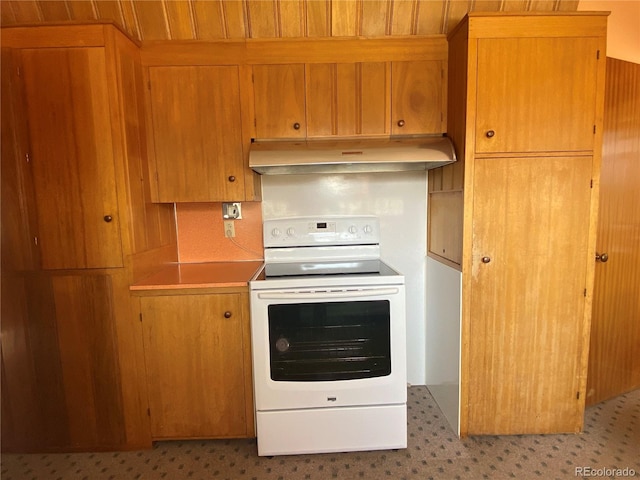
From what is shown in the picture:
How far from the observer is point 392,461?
1.70 m

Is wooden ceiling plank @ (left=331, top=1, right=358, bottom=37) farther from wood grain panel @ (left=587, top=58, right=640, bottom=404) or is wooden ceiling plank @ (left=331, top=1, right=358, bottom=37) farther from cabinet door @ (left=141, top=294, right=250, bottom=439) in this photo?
cabinet door @ (left=141, top=294, right=250, bottom=439)

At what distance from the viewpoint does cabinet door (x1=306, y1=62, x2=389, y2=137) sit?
6.31 feet

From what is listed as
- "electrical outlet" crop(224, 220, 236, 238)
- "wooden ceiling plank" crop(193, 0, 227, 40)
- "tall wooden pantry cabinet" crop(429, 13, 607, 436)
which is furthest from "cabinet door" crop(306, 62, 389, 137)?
"electrical outlet" crop(224, 220, 236, 238)

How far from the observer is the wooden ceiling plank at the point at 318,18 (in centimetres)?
182

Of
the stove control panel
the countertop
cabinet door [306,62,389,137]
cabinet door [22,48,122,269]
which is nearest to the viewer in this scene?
cabinet door [22,48,122,269]

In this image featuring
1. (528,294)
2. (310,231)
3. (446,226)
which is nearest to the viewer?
(528,294)

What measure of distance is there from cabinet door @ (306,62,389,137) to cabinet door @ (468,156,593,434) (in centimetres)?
67

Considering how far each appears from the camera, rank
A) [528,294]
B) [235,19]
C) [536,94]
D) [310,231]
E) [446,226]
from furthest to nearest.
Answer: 1. [310,231]
2. [446,226]
3. [235,19]
4. [528,294]
5. [536,94]

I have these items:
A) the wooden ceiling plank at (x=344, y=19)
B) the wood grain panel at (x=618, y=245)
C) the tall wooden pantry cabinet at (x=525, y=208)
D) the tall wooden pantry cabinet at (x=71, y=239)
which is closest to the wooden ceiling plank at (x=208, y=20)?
the tall wooden pantry cabinet at (x=71, y=239)

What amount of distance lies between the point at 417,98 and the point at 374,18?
0.50 m

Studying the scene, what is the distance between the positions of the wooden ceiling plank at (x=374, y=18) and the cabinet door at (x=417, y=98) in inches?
8.2

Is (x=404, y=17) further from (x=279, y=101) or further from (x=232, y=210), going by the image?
(x=232, y=210)

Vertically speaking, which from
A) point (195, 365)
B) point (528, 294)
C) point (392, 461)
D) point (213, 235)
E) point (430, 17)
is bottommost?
point (392, 461)

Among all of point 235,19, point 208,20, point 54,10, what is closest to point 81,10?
point 54,10
